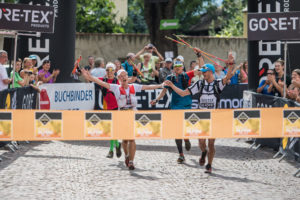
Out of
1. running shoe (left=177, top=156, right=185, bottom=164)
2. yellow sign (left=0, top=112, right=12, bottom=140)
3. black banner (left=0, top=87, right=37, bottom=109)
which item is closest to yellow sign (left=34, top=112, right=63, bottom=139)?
yellow sign (left=0, top=112, right=12, bottom=140)

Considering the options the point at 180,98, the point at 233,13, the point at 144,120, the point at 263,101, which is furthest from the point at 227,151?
the point at 233,13

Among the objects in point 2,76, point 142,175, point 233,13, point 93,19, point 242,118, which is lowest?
point 142,175

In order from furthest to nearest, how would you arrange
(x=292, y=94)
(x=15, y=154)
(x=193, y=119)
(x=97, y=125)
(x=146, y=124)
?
(x=15, y=154)
(x=292, y=94)
(x=193, y=119)
(x=146, y=124)
(x=97, y=125)

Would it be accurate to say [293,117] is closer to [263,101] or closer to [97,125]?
[97,125]

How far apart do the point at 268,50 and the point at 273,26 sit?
198cm

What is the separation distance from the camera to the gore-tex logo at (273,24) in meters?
13.5

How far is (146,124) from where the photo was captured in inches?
386

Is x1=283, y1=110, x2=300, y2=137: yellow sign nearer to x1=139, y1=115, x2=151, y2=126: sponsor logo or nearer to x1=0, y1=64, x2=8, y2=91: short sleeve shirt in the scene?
x1=139, y1=115, x2=151, y2=126: sponsor logo

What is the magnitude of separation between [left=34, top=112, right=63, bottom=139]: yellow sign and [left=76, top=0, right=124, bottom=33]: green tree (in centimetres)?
3898

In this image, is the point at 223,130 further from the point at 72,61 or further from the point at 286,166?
the point at 72,61

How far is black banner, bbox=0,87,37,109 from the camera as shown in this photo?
12953 mm

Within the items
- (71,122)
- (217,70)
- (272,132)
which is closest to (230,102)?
(217,70)

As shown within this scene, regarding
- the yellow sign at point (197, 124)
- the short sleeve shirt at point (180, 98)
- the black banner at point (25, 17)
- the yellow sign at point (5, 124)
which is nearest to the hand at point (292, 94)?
the short sleeve shirt at point (180, 98)

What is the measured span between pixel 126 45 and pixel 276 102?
22.2 meters
